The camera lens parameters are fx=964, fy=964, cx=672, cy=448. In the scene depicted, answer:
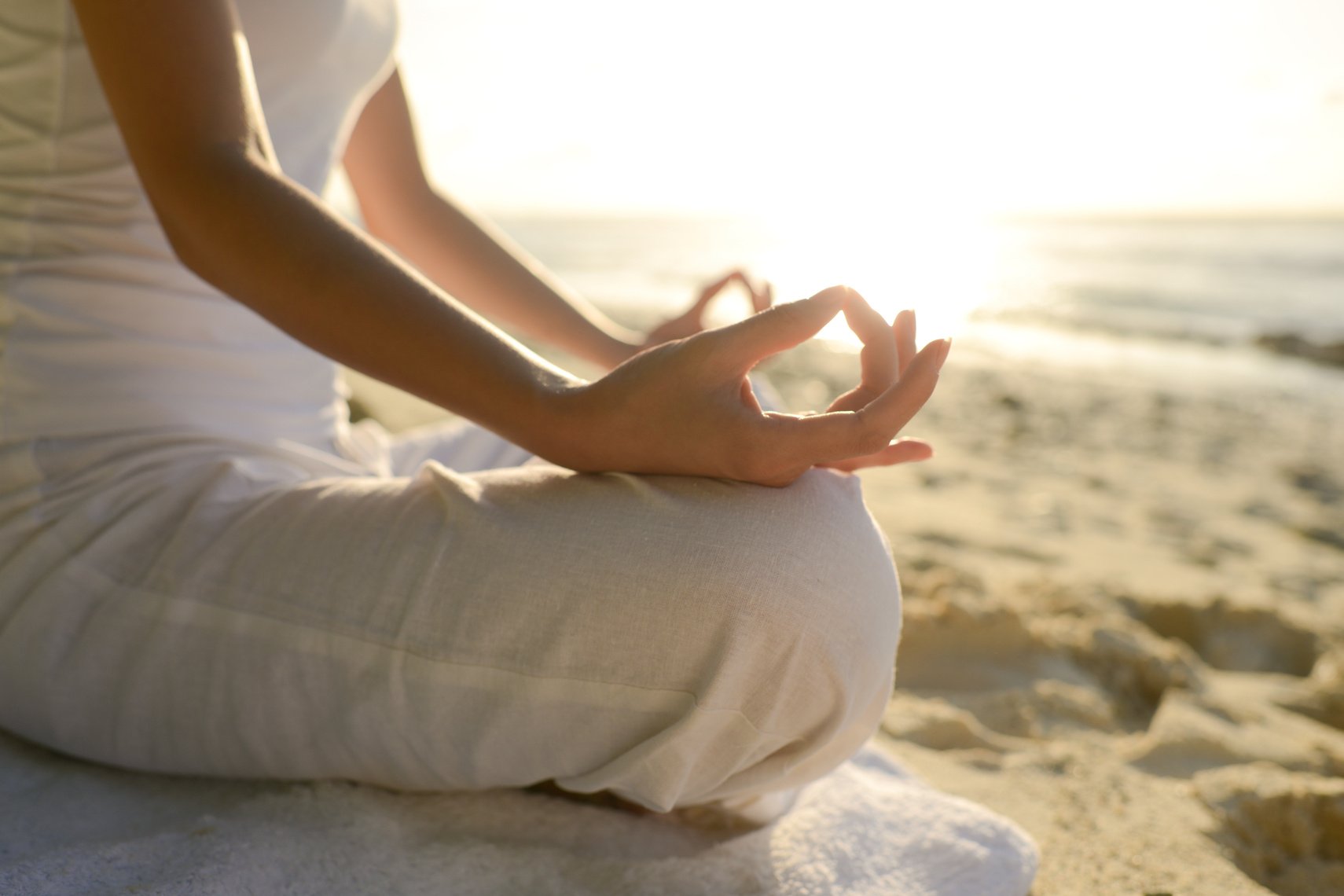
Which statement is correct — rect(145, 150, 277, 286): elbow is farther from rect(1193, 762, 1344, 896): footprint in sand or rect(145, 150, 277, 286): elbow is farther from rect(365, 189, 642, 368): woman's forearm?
rect(1193, 762, 1344, 896): footprint in sand

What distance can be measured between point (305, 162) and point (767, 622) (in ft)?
3.08

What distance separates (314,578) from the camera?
0.99 metres

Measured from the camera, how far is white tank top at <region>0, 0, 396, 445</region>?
42.5 inches

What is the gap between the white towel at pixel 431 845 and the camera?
3.15ft

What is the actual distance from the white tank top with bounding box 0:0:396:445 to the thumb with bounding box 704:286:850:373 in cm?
72

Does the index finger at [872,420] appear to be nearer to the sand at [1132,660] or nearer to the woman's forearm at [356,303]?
the woman's forearm at [356,303]

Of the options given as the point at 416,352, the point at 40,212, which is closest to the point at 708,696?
the point at 416,352

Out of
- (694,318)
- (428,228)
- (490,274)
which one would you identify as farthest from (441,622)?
(428,228)

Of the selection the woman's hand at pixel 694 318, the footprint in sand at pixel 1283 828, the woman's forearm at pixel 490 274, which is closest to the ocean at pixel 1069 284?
the woman's hand at pixel 694 318

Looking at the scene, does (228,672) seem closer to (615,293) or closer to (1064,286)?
(615,293)

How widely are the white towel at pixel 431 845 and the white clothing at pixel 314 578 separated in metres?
0.04

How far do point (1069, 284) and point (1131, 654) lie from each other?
14.4m

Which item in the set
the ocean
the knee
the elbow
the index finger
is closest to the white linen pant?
the knee

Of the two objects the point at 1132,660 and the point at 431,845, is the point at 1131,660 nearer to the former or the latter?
the point at 1132,660
